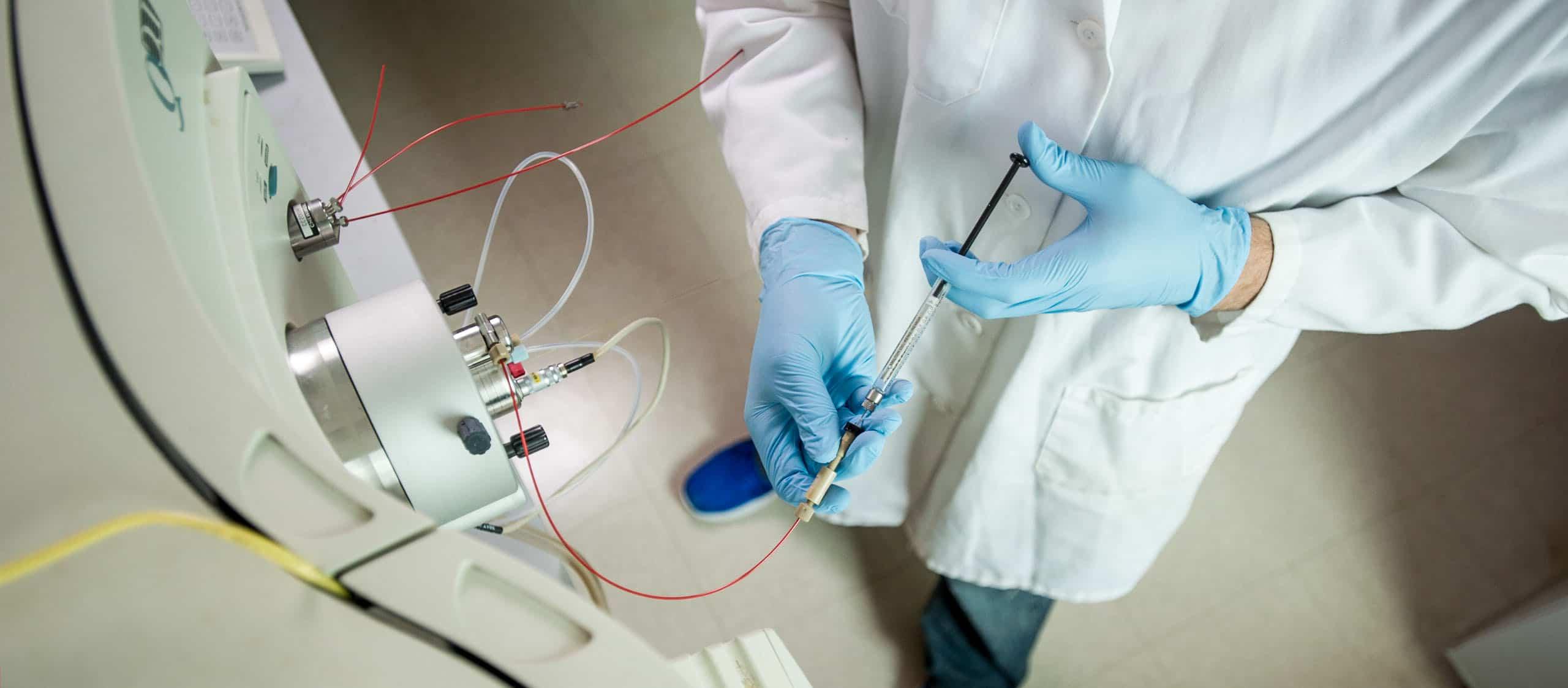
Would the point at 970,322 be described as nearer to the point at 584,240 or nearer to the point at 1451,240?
the point at 1451,240

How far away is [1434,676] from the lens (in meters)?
1.54

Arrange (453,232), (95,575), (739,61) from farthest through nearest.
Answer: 1. (453,232)
2. (739,61)
3. (95,575)

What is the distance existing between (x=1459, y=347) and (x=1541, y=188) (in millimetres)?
1636

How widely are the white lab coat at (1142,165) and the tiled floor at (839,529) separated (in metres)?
0.50

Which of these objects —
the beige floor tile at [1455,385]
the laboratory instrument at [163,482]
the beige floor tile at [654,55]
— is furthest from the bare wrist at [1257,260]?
the beige floor tile at [654,55]

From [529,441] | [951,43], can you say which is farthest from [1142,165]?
[529,441]

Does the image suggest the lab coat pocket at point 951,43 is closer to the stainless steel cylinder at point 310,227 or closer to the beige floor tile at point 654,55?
the stainless steel cylinder at point 310,227

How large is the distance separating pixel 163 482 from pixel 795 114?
75cm

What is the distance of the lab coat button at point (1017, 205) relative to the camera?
2.82 feet

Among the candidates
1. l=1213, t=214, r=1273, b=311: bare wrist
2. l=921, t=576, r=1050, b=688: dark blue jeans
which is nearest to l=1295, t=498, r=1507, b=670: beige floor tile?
l=921, t=576, r=1050, b=688: dark blue jeans

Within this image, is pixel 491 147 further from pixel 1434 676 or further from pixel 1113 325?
pixel 1434 676

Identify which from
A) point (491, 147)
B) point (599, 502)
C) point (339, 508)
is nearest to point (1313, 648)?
point (599, 502)

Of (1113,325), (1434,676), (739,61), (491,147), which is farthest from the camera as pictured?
(491,147)

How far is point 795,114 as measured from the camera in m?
0.92
